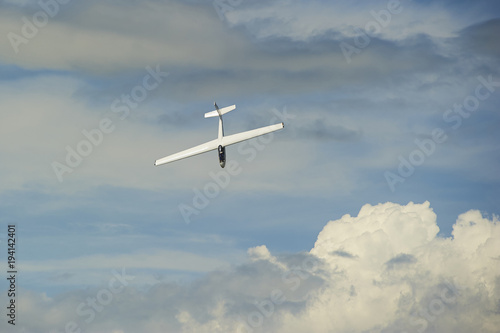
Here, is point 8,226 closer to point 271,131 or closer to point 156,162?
point 156,162

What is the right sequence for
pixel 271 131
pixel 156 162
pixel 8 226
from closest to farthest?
1. pixel 8 226
2. pixel 271 131
3. pixel 156 162

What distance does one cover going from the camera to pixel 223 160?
19375cm

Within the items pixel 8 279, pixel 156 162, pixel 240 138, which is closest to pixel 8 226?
pixel 8 279

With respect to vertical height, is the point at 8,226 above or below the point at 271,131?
below

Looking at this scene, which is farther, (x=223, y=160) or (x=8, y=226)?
(x=223, y=160)

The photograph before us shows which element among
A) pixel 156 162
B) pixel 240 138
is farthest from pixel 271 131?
pixel 156 162

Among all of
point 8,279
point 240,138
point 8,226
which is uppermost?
point 240,138

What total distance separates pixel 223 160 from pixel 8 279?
63140mm

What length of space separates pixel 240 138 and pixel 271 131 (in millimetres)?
11887

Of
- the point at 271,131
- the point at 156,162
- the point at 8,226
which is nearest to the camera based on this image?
the point at 8,226

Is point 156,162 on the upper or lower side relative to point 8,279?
upper

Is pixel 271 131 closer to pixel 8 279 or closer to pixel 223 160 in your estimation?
pixel 223 160

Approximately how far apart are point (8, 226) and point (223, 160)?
58.8m

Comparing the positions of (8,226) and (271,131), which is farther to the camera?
(271,131)
